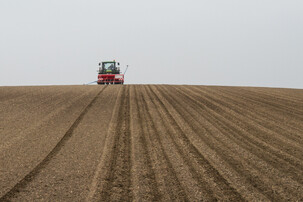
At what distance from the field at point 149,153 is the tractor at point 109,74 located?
1382 cm

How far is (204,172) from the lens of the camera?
4988 mm

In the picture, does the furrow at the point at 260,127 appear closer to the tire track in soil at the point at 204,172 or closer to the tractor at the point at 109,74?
the tire track in soil at the point at 204,172

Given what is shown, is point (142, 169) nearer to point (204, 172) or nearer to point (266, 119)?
point (204, 172)

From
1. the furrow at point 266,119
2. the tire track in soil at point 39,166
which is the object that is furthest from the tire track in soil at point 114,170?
the furrow at point 266,119

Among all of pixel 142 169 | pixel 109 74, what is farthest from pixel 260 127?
pixel 109 74

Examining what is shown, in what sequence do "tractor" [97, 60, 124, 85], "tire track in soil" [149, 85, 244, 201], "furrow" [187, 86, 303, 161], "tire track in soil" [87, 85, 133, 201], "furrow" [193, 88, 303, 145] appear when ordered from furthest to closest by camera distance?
"tractor" [97, 60, 124, 85], "furrow" [193, 88, 303, 145], "furrow" [187, 86, 303, 161], "tire track in soil" [149, 85, 244, 201], "tire track in soil" [87, 85, 133, 201]

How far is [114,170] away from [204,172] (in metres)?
1.65

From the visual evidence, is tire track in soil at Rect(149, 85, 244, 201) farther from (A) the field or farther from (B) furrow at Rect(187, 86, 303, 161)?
(B) furrow at Rect(187, 86, 303, 161)

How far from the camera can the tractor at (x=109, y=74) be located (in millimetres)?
24781

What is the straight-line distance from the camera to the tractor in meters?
24.8

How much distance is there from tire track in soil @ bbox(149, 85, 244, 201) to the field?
0.02 meters

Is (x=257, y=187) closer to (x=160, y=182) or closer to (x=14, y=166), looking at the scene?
(x=160, y=182)

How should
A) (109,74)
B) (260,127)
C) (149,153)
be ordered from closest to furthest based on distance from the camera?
(149,153)
(260,127)
(109,74)

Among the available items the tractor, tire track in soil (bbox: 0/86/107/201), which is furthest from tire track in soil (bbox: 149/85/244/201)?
the tractor
